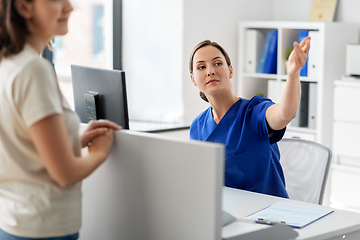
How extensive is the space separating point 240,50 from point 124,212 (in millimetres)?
2835

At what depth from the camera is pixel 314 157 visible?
2.20 metres

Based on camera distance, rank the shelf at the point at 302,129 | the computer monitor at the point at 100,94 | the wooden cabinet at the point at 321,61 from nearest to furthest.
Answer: the computer monitor at the point at 100,94 < the wooden cabinet at the point at 321,61 < the shelf at the point at 302,129

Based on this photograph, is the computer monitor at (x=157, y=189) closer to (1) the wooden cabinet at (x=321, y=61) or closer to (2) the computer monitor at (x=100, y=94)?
(2) the computer monitor at (x=100, y=94)

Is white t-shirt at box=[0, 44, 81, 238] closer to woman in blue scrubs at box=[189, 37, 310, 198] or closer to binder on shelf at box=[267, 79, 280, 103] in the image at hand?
woman in blue scrubs at box=[189, 37, 310, 198]

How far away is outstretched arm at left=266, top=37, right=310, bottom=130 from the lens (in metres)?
1.61

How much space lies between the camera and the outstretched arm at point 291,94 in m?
1.61

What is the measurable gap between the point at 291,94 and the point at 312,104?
6.87 ft

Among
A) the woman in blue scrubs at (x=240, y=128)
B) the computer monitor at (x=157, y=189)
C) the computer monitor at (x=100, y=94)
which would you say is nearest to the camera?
the computer monitor at (x=157, y=189)

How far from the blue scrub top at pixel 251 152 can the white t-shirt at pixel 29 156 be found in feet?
2.98

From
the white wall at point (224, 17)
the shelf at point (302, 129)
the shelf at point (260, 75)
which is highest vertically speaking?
the white wall at point (224, 17)

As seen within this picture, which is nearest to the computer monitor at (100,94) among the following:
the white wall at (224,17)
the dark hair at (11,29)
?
the dark hair at (11,29)

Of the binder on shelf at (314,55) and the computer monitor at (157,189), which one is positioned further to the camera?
the binder on shelf at (314,55)

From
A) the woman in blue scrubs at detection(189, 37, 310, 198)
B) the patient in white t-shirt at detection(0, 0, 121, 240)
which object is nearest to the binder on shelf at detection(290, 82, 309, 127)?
the woman in blue scrubs at detection(189, 37, 310, 198)

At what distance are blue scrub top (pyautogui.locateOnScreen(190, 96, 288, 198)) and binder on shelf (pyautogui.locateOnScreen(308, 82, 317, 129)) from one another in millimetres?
1789
